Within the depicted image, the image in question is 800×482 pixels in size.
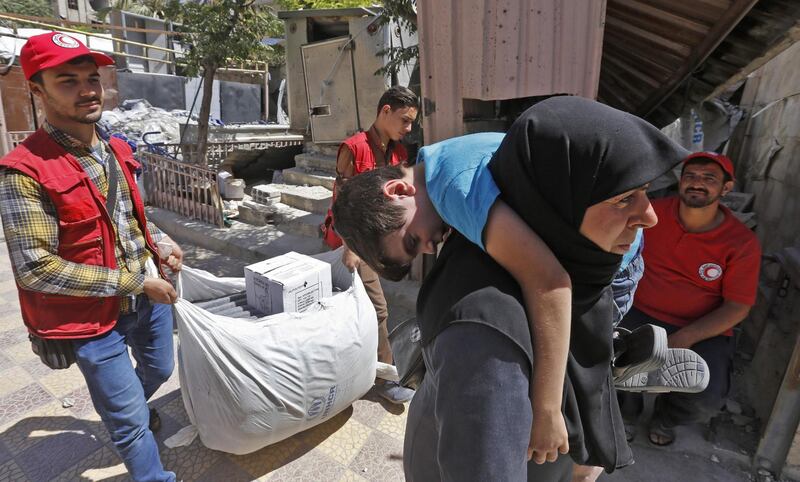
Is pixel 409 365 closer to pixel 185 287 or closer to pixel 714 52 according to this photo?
pixel 185 287

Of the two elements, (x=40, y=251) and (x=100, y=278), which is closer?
(x=40, y=251)

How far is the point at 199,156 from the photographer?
8.31m

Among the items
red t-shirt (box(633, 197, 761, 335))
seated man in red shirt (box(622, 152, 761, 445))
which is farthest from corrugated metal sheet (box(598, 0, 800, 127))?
red t-shirt (box(633, 197, 761, 335))

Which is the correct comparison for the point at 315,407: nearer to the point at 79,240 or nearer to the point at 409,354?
the point at 409,354

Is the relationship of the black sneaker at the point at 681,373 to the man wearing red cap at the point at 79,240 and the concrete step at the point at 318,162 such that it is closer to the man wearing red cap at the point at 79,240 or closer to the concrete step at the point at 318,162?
the man wearing red cap at the point at 79,240

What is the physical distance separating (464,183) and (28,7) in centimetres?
3576

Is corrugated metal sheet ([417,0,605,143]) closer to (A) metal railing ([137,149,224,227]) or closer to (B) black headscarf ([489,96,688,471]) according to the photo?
(B) black headscarf ([489,96,688,471])

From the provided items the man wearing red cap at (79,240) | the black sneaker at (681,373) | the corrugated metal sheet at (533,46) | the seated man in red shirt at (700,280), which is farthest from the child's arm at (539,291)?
the corrugated metal sheet at (533,46)

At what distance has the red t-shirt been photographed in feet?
7.36

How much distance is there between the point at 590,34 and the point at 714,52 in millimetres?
1577

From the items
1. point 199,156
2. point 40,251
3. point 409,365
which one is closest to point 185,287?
point 40,251

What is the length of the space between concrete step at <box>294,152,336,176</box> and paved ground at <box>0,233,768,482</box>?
5116mm

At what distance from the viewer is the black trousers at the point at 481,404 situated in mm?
735

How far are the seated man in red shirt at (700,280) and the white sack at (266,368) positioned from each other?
1715mm
